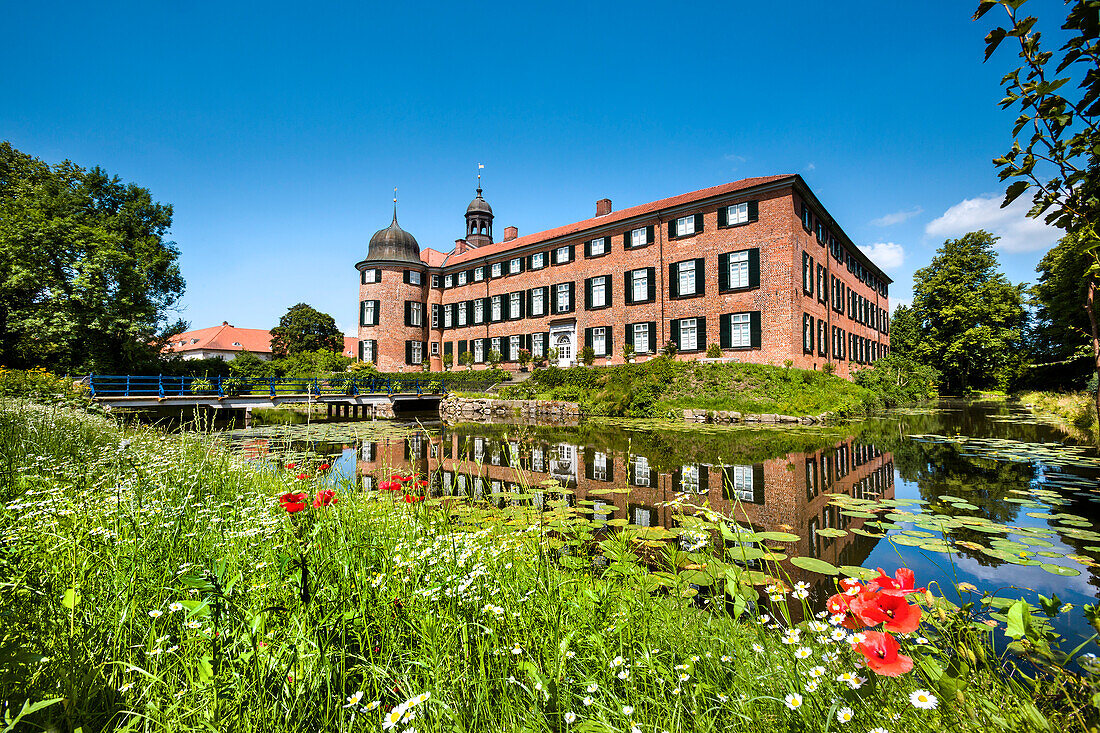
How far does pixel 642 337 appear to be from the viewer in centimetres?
2434

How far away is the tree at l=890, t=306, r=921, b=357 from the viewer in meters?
36.6

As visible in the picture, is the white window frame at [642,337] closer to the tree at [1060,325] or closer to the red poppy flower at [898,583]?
the tree at [1060,325]

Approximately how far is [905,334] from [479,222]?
3723 centimetres

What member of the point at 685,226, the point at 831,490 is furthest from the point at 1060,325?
the point at 831,490

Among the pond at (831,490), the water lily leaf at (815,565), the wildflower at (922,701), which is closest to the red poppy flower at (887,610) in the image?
the wildflower at (922,701)

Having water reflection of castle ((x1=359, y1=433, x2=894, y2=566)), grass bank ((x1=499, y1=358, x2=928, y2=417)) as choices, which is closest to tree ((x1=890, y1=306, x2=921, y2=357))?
grass bank ((x1=499, y1=358, x2=928, y2=417))

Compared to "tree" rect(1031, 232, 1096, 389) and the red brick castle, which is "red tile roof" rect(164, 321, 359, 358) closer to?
the red brick castle

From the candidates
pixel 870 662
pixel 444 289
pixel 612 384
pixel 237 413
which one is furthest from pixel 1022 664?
pixel 444 289

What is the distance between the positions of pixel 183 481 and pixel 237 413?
2223cm

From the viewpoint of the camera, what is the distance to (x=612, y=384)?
20250 mm

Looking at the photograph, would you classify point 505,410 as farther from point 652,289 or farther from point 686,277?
point 686,277

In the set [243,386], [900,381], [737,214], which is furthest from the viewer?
[900,381]

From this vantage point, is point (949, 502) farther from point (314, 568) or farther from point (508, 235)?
point (508, 235)

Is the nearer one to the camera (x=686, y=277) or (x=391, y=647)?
(x=391, y=647)
